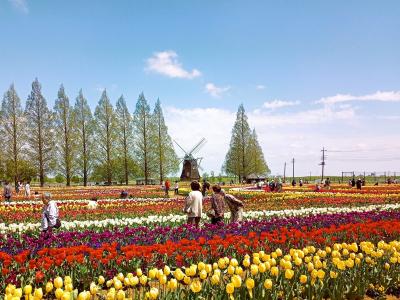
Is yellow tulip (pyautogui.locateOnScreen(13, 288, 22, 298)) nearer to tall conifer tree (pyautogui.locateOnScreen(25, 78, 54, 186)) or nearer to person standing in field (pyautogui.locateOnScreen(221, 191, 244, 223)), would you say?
person standing in field (pyautogui.locateOnScreen(221, 191, 244, 223))

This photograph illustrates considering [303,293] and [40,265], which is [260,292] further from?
[40,265]

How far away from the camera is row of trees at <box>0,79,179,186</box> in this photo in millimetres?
53281

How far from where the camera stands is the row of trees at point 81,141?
53.3 metres

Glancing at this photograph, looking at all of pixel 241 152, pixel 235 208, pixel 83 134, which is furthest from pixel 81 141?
pixel 235 208

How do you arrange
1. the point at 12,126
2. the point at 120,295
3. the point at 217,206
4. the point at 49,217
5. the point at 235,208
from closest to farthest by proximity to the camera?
the point at 120,295 → the point at 49,217 → the point at 217,206 → the point at 235,208 → the point at 12,126

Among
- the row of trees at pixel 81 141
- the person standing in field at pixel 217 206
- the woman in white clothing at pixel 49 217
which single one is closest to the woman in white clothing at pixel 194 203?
the person standing in field at pixel 217 206

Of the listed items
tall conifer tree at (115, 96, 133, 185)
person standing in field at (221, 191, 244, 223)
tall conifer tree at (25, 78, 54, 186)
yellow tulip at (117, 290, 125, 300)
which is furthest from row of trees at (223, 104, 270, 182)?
yellow tulip at (117, 290, 125, 300)

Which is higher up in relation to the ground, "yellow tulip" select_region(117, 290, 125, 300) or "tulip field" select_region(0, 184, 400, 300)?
"yellow tulip" select_region(117, 290, 125, 300)

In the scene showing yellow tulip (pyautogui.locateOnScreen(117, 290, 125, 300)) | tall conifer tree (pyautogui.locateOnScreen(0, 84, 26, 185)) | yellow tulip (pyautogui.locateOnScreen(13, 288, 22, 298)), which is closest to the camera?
yellow tulip (pyautogui.locateOnScreen(13, 288, 22, 298))

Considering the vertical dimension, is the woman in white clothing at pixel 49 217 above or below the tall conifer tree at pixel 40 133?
below

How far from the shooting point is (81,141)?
5891cm

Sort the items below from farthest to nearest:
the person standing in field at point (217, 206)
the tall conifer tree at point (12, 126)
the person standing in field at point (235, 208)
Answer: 1. the tall conifer tree at point (12, 126)
2. the person standing in field at point (235, 208)
3. the person standing in field at point (217, 206)

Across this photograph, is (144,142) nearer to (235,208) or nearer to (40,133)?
(40,133)

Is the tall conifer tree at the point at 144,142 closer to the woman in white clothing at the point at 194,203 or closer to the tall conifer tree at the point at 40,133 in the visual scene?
the tall conifer tree at the point at 40,133
